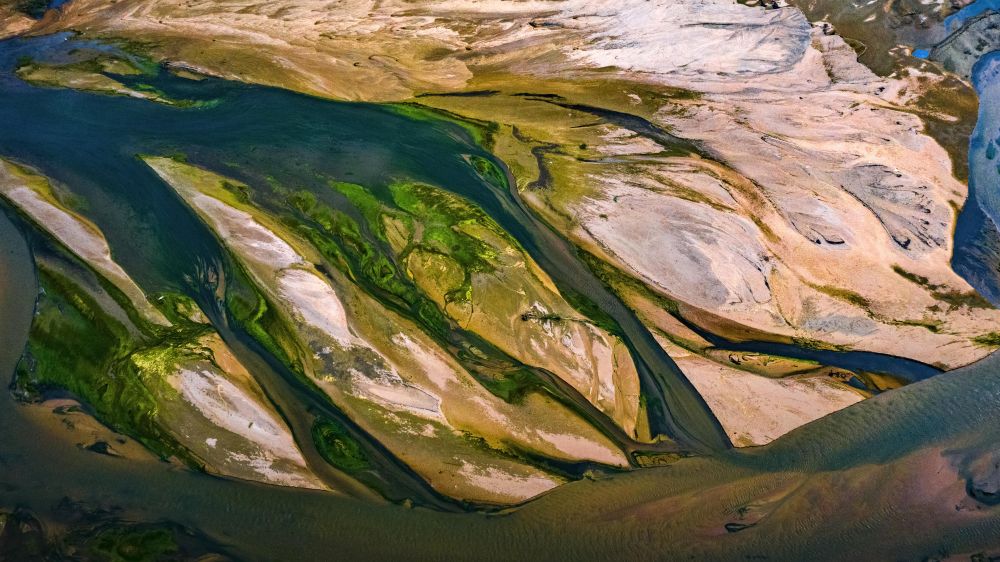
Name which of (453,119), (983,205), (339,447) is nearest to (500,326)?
(339,447)

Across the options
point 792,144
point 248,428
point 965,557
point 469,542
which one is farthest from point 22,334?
point 965,557

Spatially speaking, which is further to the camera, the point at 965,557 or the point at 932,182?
the point at 932,182

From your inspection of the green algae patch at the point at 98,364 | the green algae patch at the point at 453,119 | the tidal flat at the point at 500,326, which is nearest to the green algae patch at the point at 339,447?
the tidal flat at the point at 500,326

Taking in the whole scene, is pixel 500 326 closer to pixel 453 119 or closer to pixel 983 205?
pixel 453 119

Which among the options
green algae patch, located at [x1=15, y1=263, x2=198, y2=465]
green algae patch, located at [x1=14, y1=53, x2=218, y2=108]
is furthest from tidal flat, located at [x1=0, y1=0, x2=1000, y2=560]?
green algae patch, located at [x1=14, y1=53, x2=218, y2=108]

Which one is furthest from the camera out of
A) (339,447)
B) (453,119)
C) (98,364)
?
(453,119)

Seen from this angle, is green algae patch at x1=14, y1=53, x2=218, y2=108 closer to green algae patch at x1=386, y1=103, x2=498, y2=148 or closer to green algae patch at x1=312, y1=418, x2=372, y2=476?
green algae patch at x1=386, y1=103, x2=498, y2=148

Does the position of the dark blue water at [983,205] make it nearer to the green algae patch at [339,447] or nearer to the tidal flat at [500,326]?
the tidal flat at [500,326]

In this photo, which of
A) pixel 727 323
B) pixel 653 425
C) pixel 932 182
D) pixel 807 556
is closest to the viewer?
pixel 807 556

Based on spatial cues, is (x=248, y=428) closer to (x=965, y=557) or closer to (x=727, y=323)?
(x=727, y=323)
